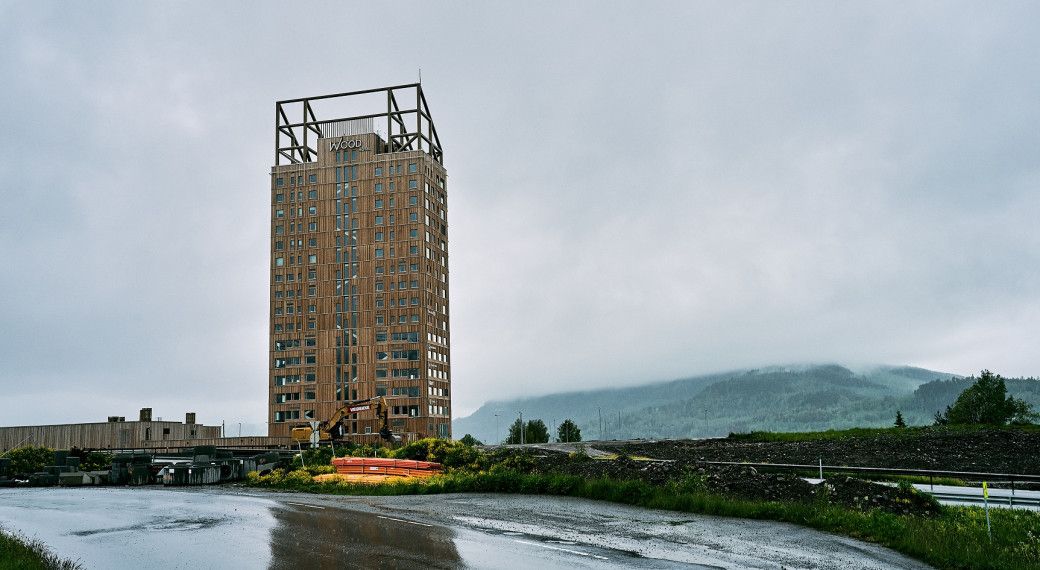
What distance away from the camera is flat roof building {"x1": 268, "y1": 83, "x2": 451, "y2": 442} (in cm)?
10312

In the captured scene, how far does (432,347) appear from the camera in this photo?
344 ft

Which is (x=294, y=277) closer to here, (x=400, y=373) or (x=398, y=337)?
(x=398, y=337)

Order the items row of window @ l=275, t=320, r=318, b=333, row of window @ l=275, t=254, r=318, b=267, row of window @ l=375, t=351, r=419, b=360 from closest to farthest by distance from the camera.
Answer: row of window @ l=375, t=351, r=419, b=360 < row of window @ l=275, t=320, r=318, b=333 < row of window @ l=275, t=254, r=318, b=267

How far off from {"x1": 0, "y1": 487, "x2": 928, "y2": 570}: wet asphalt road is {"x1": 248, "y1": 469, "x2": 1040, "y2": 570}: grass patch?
2.69 feet

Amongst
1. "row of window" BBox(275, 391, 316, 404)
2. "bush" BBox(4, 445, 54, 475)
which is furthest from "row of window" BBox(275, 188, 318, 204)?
"bush" BBox(4, 445, 54, 475)

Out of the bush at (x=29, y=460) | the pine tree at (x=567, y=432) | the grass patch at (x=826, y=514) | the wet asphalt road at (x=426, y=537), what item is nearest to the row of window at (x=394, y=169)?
the pine tree at (x=567, y=432)

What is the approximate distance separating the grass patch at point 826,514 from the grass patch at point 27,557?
15897mm

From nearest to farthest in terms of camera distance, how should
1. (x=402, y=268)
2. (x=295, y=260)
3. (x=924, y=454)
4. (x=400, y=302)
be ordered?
(x=924, y=454) → (x=400, y=302) → (x=402, y=268) → (x=295, y=260)

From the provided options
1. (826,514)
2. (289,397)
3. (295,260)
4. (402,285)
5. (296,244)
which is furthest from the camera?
(296,244)

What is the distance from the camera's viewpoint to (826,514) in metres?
20.5

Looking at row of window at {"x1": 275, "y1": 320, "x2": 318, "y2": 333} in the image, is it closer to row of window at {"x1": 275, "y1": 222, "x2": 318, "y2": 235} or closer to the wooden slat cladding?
row of window at {"x1": 275, "y1": 222, "x2": 318, "y2": 235}

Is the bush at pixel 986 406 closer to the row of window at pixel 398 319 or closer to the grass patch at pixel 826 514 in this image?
the row of window at pixel 398 319

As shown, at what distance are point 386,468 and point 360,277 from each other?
71.1m

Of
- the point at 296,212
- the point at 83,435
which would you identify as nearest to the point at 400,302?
the point at 296,212
